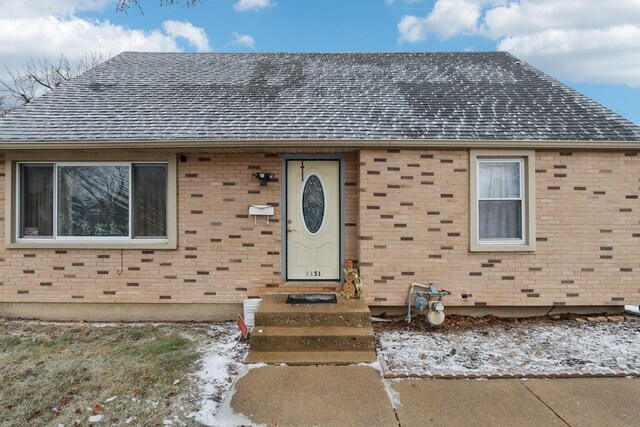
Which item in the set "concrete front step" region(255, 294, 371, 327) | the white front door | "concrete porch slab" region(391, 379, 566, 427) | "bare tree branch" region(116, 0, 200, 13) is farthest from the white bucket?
"bare tree branch" region(116, 0, 200, 13)

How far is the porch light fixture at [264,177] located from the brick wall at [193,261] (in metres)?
0.09

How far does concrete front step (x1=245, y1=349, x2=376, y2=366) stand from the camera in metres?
4.32

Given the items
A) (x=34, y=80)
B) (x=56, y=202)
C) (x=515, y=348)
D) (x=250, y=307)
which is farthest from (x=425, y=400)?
(x=34, y=80)

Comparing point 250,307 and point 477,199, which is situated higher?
point 477,199

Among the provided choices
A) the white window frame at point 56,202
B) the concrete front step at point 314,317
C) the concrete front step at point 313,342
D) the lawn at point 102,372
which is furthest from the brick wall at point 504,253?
the white window frame at point 56,202

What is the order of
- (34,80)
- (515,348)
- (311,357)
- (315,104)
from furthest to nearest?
(34,80), (315,104), (515,348), (311,357)

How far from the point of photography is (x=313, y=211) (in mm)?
6242

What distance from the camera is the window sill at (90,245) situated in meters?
5.96

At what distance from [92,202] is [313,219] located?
3709mm

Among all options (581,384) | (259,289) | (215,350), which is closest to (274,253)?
(259,289)

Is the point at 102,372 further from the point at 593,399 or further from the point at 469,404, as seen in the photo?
the point at 593,399

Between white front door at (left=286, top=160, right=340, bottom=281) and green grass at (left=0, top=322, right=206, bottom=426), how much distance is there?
1.98 m

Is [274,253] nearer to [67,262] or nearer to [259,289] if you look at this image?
[259,289]

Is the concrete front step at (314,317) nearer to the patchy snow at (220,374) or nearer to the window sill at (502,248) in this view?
the patchy snow at (220,374)
